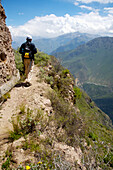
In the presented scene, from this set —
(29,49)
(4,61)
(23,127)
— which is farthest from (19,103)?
Result: (29,49)

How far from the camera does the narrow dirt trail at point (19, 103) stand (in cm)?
416

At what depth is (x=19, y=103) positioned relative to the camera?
18.3ft

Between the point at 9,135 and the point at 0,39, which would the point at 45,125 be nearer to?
the point at 9,135

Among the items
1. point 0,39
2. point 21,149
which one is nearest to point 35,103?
point 21,149

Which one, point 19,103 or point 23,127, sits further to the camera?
point 19,103

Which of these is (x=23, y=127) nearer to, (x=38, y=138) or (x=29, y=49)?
(x=38, y=138)

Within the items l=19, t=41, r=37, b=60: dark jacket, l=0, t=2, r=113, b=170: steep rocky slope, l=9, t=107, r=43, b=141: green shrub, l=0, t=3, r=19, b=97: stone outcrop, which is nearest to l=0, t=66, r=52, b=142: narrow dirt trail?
l=0, t=2, r=113, b=170: steep rocky slope

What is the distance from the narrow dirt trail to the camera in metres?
4.16

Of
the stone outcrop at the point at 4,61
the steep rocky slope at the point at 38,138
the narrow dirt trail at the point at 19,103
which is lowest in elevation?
the steep rocky slope at the point at 38,138

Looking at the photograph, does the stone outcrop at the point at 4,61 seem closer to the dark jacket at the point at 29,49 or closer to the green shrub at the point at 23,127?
the dark jacket at the point at 29,49

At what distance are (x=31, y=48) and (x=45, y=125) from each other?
18.1 ft

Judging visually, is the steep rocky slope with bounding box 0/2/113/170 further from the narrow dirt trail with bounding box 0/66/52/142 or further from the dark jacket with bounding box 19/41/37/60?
the dark jacket with bounding box 19/41/37/60

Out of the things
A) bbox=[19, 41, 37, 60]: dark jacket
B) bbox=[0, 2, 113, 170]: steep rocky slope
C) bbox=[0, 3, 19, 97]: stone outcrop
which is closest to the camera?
bbox=[0, 2, 113, 170]: steep rocky slope

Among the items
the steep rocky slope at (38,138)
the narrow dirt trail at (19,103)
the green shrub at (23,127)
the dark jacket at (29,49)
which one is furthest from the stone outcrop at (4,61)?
the green shrub at (23,127)
